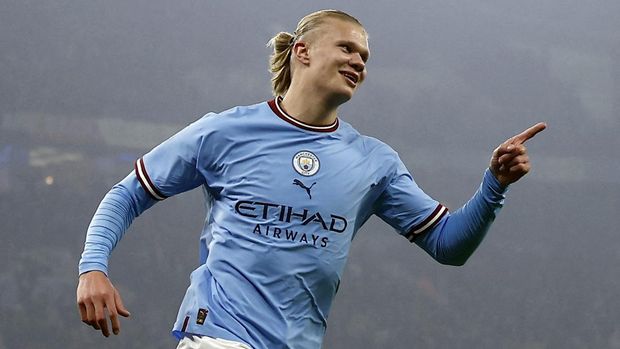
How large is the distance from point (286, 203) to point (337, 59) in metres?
0.37

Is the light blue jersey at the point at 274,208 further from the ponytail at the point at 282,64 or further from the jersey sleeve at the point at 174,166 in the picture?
the ponytail at the point at 282,64

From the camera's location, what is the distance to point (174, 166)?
2031 mm

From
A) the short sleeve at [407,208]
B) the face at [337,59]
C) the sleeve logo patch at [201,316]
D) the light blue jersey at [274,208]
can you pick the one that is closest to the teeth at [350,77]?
the face at [337,59]

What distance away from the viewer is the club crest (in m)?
2.00

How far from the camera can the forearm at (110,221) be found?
1897mm

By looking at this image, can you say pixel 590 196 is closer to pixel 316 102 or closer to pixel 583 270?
pixel 583 270

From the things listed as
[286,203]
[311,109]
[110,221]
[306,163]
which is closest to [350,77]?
[311,109]

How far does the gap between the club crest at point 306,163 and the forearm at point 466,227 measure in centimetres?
30

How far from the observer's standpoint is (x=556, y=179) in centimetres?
554

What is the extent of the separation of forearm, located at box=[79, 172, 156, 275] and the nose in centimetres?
52

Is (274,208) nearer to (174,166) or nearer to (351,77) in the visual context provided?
(174,166)

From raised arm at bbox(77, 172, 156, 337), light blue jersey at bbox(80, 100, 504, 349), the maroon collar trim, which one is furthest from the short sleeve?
raised arm at bbox(77, 172, 156, 337)

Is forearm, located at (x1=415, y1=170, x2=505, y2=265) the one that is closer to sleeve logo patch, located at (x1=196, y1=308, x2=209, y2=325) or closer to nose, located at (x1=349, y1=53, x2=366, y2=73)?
nose, located at (x1=349, y1=53, x2=366, y2=73)

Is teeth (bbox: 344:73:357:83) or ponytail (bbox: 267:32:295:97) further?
ponytail (bbox: 267:32:295:97)
